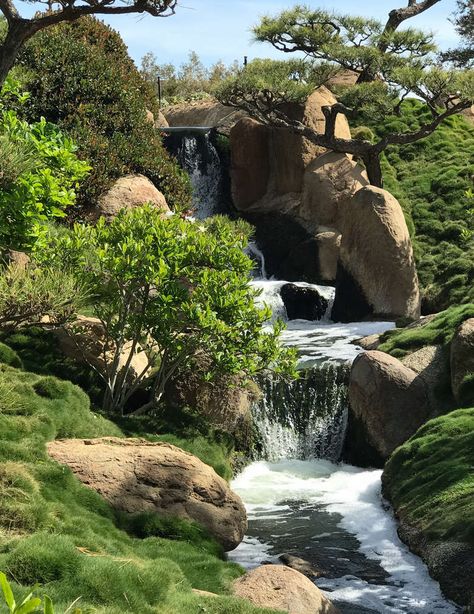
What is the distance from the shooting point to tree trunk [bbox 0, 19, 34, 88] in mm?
14727

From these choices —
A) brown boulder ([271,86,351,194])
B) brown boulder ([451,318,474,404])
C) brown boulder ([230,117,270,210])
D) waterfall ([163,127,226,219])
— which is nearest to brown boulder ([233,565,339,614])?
brown boulder ([451,318,474,404])

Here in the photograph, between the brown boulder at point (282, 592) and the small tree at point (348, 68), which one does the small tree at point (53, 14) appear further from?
the small tree at point (348, 68)

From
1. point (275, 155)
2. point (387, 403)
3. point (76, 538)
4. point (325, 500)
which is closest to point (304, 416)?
point (387, 403)

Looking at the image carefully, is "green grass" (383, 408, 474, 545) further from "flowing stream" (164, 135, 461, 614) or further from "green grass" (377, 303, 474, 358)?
"green grass" (377, 303, 474, 358)

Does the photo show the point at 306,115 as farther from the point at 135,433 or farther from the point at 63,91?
the point at 135,433

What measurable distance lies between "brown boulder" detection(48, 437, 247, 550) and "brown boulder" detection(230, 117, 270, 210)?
20993mm

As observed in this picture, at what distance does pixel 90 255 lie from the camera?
15.3 m

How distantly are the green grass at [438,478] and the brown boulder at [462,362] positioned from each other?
0.90 meters

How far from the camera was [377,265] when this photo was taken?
2638 centimetres

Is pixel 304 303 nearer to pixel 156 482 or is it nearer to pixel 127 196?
pixel 127 196

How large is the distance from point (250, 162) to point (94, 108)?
380 inches

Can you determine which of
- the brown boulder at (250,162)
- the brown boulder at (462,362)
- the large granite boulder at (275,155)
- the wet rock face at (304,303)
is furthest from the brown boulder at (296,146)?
the brown boulder at (462,362)

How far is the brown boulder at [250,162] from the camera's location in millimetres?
33031

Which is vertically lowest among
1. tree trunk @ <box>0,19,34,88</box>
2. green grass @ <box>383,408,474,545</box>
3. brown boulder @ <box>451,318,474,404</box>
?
green grass @ <box>383,408,474,545</box>
